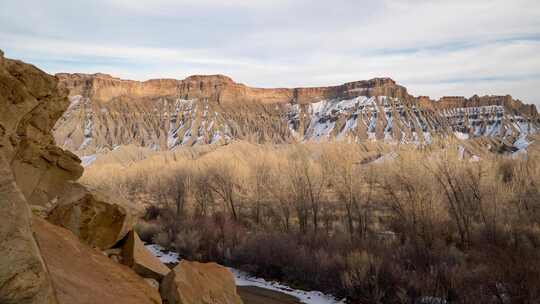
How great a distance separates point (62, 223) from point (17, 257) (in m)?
3.35

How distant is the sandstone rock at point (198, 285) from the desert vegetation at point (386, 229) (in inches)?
60.8

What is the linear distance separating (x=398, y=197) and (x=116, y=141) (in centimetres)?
8551

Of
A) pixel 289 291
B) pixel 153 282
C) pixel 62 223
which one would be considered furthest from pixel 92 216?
pixel 289 291

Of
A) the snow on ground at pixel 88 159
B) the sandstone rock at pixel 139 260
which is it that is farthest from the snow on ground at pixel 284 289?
the snow on ground at pixel 88 159

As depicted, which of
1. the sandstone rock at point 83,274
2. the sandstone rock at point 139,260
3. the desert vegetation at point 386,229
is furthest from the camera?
the desert vegetation at point 386,229

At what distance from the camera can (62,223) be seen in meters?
6.05

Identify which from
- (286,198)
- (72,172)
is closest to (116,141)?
(286,198)

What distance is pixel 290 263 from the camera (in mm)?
14773

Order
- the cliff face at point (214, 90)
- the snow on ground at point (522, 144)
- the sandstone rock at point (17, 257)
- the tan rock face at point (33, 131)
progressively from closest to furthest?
1. the sandstone rock at point (17, 257)
2. the tan rock face at point (33, 131)
3. the snow on ground at point (522, 144)
4. the cliff face at point (214, 90)

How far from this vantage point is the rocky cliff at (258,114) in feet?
326

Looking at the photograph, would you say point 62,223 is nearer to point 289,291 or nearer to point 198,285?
point 198,285

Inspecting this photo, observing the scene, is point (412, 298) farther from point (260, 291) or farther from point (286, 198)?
point (286, 198)

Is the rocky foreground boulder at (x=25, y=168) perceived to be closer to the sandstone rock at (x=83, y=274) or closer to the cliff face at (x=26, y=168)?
the cliff face at (x=26, y=168)

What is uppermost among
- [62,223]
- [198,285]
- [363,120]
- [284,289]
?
[363,120]
